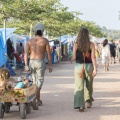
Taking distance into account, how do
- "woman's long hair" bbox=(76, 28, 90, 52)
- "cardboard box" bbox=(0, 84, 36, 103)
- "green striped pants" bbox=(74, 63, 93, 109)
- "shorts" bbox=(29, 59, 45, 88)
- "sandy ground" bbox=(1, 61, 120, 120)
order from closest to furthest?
"cardboard box" bbox=(0, 84, 36, 103) < "sandy ground" bbox=(1, 61, 120, 120) < "green striped pants" bbox=(74, 63, 93, 109) < "woman's long hair" bbox=(76, 28, 90, 52) < "shorts" bbox=(29, 59, 45, 88)

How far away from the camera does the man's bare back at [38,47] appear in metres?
10.2

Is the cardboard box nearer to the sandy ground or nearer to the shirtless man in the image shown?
the sandy ground

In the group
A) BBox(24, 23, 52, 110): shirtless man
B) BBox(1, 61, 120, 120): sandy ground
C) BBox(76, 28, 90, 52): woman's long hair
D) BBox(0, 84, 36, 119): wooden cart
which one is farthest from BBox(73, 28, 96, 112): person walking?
BBox(0, 84, 36, 119): wooden cart

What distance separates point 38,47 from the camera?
10156mm

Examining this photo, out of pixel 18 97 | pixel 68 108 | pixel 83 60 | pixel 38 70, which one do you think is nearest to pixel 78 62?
pixel 83 60

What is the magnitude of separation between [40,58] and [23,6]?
15851mm

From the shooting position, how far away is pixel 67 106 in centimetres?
1055

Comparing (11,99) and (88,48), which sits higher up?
(88,48)

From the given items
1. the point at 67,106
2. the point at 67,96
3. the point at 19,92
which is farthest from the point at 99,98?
the point at 19,92

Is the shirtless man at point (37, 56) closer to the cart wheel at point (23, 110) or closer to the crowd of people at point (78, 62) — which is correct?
the crowd of people at point (78, 62)

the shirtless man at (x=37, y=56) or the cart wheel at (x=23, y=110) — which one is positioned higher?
the shirtless man at (x=37, y=56)

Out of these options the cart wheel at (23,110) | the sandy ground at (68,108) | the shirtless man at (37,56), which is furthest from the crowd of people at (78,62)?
the cart wheel at (23,110)

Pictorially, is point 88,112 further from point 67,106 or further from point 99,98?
point 99,98

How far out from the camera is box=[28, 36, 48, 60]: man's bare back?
10.2 m
